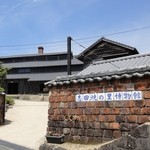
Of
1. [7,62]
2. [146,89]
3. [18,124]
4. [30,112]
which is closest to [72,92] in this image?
[146,89]

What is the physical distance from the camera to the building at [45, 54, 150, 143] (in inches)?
370

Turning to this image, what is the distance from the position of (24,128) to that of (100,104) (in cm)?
1073

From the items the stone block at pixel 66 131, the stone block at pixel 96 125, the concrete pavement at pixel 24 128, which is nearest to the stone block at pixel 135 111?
the stone block at pixel 96 125

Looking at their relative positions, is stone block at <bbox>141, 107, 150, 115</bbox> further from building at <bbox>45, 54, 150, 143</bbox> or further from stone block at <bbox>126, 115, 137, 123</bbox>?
stone block at <bbox>126, 115, 137, 123</bbox>

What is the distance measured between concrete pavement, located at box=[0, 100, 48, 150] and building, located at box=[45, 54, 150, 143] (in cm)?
350

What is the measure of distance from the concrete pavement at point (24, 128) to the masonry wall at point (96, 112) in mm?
3354

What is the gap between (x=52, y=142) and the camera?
11.8m

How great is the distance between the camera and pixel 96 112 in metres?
10.6

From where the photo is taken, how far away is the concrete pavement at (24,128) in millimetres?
15609

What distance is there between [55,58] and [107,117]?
3748 cm

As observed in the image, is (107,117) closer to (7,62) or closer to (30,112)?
(30,112)

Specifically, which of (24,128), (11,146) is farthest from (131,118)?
(24,128)

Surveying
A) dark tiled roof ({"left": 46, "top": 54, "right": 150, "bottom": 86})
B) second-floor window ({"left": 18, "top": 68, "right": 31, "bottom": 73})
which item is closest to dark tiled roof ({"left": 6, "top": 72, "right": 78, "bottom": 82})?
second-floor window ({"left": 18, "top": 68, "right": 31, "bottom": 73})

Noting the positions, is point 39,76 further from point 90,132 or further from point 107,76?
point 107,76
